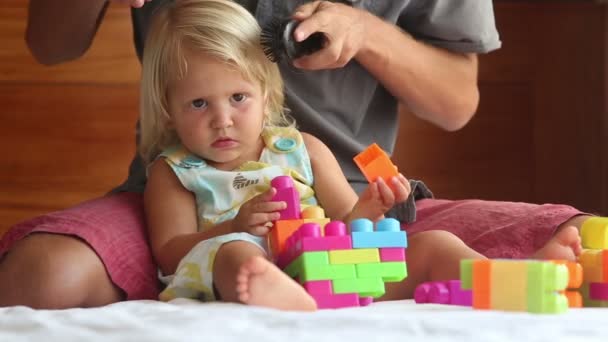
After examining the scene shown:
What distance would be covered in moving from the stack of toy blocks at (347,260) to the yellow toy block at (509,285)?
114mm

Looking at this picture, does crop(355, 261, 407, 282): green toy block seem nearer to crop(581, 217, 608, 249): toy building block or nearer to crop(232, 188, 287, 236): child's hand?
crop(232, 188, 287, 236): child's hand

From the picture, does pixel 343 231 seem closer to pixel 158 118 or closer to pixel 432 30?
pixel 158 118

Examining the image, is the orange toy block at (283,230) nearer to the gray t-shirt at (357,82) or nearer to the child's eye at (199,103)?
the child's eye at (199,103)

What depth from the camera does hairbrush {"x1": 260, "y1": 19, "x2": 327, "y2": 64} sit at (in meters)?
1.25

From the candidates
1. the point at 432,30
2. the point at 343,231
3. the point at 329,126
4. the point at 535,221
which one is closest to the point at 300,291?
the point at 343,231

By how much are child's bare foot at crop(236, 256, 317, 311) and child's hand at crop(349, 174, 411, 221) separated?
24cm

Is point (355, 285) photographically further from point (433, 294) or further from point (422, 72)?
point (422, 72)

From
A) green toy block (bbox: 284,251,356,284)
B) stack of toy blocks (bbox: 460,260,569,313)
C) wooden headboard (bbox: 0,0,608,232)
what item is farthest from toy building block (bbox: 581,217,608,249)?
wooden headboard (bbox: 0,0,608,232)

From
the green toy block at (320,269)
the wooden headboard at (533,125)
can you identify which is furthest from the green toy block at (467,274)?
the wooden headboard at (533,125)

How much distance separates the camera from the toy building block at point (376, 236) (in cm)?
102

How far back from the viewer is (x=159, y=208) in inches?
50.8

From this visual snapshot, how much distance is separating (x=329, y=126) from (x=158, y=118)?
0.86 feet

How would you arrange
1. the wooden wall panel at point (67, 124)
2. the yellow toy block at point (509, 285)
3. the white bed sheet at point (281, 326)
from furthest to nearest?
the wooden wall panel at point (67, 124) → the yellow toy block at point (509, 285) → the white bed sheet at point (281, 326)

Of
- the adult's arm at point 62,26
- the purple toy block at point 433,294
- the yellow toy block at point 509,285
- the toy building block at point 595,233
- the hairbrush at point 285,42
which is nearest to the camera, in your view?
the yellow toy block at point 509,285
